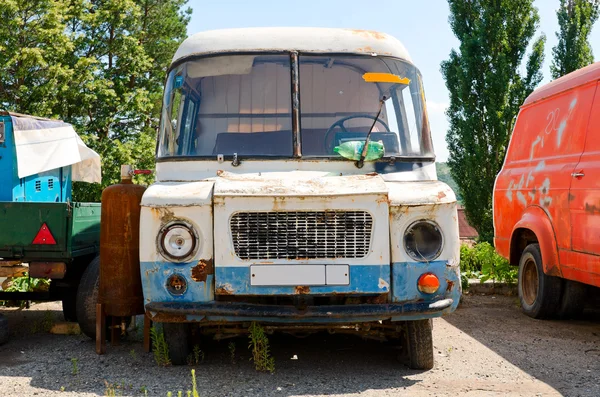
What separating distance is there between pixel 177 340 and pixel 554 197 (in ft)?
13.1

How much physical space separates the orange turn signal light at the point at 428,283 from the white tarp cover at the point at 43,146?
540 cm

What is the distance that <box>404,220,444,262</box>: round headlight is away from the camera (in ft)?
15.0

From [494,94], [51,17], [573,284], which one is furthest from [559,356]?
[51,17]

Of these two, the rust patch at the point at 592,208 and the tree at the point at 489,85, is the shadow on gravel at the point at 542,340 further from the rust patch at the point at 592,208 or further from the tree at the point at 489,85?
the tree at the point at 489,85

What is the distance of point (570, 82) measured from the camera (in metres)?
6.77

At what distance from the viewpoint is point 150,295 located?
4.61 meters

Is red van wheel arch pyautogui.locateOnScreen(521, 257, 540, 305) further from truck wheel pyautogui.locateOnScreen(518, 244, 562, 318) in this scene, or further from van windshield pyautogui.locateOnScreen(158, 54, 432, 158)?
van windshield pyautogui.locateOnScreen(158, 54, 432, 158)

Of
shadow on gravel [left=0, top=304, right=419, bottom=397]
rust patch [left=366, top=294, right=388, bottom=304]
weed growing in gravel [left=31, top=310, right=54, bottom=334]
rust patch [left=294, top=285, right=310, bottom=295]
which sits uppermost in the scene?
rust patch [left=294, top=285, right=310, bottom=295]

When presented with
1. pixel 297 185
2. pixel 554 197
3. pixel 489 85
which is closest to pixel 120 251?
pixel 297 185

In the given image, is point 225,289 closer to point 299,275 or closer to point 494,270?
point 299,275

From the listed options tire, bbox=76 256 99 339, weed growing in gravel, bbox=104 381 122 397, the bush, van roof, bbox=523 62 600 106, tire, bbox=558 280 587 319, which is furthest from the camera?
the bush

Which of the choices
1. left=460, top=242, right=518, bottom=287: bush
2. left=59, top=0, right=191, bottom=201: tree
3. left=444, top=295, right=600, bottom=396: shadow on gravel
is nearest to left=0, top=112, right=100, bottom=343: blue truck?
Result: left=444, top=295, right=600, bottom=396: shadow on gravel

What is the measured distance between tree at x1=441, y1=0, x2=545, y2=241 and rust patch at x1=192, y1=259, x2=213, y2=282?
15.8 metres

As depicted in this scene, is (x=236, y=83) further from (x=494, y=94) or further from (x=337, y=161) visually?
(x=494, y=94)
